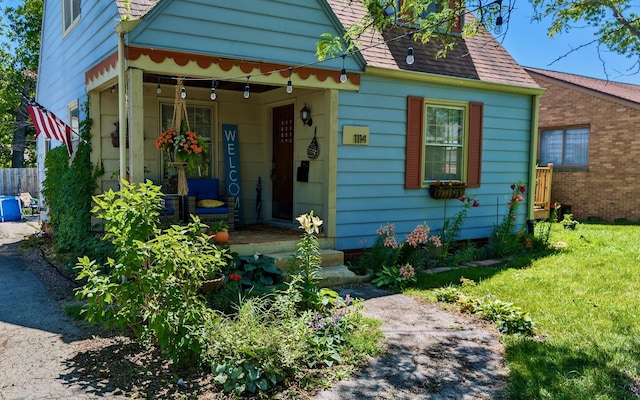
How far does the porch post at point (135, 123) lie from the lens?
18.3 feet

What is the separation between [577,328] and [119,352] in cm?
404

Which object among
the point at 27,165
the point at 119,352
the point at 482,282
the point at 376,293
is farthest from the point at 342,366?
the point at 27,165

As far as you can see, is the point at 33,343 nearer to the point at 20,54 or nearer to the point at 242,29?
the point at 242,29

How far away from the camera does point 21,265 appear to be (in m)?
7.67

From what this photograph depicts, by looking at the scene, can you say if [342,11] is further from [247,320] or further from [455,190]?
[247,320]

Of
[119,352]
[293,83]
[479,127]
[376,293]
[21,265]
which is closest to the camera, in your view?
[119,352]

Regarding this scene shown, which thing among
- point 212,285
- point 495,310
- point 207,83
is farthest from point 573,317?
point 207,83

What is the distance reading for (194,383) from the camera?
3551 mm

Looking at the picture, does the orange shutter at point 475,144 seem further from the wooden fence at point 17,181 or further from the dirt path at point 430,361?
the wooden fence at point 17,181

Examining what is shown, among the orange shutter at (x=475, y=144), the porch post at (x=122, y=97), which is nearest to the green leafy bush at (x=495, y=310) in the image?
the orange shutter at (x=475, y=144)

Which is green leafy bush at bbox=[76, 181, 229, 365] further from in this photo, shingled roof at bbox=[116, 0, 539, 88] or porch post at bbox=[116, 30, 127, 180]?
shingled roof at bbox=[116, 0, 539, 88]

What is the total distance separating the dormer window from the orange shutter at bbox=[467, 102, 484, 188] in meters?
6.62

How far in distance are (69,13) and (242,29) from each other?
4494mm

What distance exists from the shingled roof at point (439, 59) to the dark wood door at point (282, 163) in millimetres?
1634
